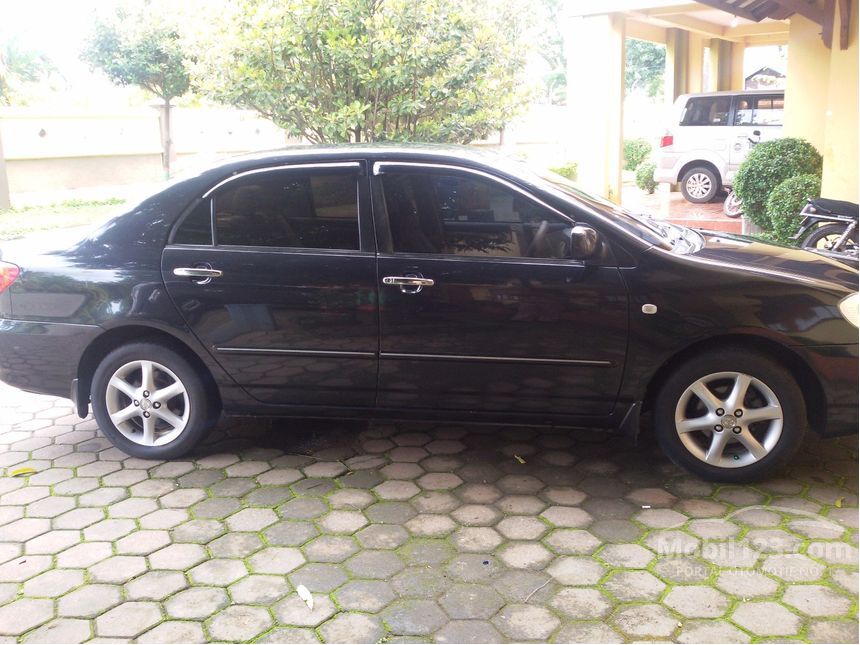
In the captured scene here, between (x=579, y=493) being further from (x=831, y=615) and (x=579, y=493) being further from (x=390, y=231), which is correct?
(x=390, y=231)

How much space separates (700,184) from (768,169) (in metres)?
4.99

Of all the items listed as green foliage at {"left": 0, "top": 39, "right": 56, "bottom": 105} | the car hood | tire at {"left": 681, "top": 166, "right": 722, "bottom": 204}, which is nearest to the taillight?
the car hood

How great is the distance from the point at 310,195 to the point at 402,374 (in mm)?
1015

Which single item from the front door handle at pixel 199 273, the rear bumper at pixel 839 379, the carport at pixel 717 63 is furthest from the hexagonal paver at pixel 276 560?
the carport at pixel 717 63

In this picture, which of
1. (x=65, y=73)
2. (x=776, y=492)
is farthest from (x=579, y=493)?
(x=65, y=73)

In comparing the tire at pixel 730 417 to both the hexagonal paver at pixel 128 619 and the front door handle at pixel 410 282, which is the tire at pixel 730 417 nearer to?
the front door handle at pixel 410 282

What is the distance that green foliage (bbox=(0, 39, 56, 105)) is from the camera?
89.1ft

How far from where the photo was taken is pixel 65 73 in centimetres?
3206

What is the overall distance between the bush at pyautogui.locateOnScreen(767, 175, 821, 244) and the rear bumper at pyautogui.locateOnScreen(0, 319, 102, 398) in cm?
764

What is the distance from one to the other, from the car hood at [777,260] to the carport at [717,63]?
5331 mm

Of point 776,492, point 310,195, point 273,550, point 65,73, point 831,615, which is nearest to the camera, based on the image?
point 831,615

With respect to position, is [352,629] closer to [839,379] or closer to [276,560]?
[276,560]

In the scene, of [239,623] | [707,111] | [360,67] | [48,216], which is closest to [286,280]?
[239,623]

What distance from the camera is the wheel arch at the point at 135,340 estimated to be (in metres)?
4.26
